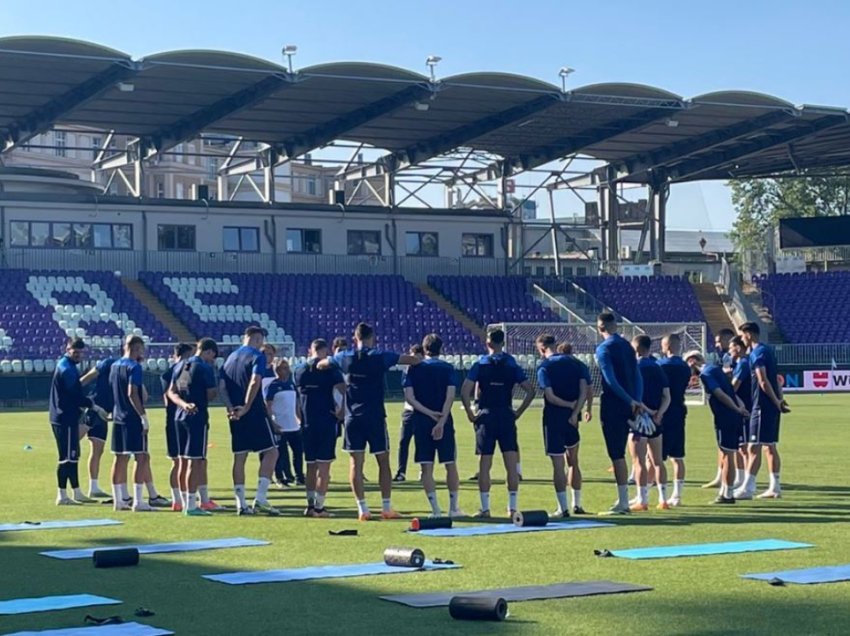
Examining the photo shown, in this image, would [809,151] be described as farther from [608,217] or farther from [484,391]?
[484,391]

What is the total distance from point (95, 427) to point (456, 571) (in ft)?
27.7

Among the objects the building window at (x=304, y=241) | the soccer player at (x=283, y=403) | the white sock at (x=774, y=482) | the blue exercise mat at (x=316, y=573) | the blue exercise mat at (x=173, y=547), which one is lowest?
the blue exercise mat at (x=316, y=573)

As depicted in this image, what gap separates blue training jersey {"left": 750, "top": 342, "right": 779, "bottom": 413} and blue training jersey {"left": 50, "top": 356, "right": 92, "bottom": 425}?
7.96 m

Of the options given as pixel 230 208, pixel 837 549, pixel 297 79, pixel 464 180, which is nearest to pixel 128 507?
Result: pixel 837 549

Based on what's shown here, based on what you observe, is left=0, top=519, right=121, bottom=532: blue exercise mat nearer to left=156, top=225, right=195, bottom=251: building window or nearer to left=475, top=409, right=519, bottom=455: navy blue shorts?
left=475, top=409, right=519, bottom=455: navy blue shorts

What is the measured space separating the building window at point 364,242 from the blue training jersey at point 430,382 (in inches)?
1774

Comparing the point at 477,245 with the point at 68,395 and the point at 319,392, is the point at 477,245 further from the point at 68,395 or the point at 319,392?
the point at 319,392

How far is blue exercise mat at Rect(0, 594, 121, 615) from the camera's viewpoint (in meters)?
10.3

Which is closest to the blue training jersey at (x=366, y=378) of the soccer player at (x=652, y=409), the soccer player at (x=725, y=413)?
the soccer player at (x=652, y=409)

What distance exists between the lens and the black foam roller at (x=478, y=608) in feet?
31.2

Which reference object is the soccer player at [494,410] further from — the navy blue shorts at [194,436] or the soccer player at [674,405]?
the navy blue shorts at [194,436]

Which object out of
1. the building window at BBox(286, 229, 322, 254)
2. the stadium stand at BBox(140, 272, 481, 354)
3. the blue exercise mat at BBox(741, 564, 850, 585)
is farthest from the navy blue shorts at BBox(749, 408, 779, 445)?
the building window at BBox(286, 229, 322, 254)

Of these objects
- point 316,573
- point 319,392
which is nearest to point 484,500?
point 319,392

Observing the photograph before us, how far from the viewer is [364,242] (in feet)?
201
